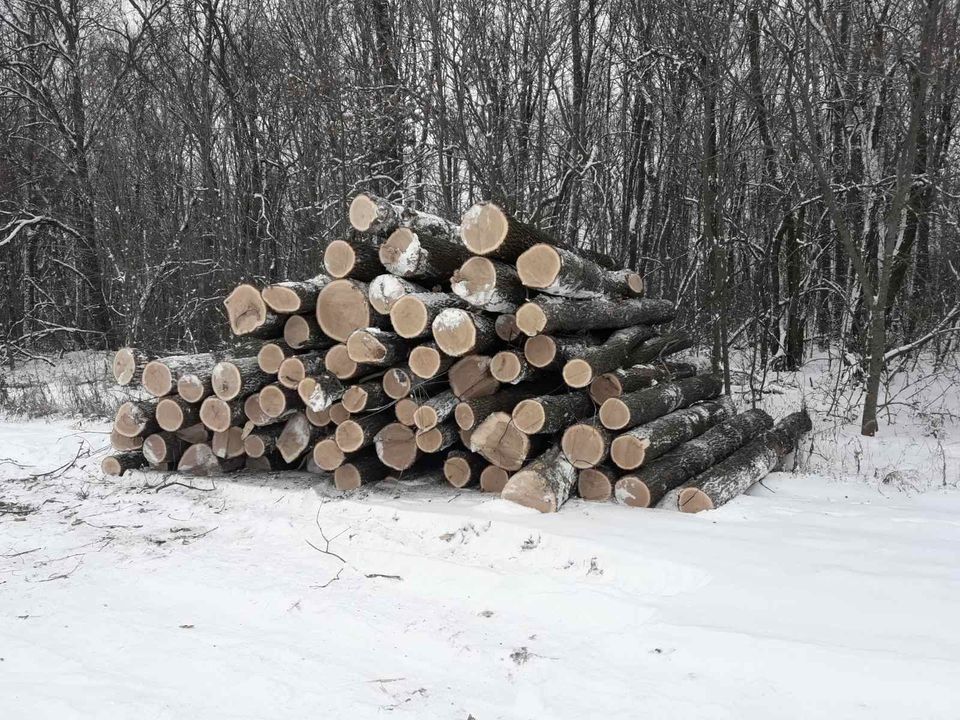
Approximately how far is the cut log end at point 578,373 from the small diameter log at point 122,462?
415 centimetres

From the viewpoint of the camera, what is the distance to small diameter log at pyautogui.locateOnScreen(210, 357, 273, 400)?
5.75m

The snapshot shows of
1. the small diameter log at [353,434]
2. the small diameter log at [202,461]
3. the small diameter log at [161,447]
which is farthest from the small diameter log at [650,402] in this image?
the small diameter log at [161,447]

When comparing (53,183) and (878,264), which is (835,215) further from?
(53,183)

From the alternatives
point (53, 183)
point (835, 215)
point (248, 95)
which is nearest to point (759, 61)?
point (835, 215)

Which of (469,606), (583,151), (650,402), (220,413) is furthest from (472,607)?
(583,151)

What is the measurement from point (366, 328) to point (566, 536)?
7.87 ft

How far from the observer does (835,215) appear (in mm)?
7895

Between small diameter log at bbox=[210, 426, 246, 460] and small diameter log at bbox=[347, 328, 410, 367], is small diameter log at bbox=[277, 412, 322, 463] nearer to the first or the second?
small diameter log at bbox=[210, 426, 246, 460]

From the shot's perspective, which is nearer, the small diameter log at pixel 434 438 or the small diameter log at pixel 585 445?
the small diameter log at pixel 585 445

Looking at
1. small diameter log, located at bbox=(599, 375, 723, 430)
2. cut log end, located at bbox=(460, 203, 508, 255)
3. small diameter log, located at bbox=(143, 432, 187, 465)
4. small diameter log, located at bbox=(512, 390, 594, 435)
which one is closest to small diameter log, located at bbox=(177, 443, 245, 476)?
small diameter log, located at bbox=(143, 432, 187, 465)

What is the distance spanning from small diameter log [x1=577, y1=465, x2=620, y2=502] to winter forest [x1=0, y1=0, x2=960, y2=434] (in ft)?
12.6

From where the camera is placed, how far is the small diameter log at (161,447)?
20.3ft

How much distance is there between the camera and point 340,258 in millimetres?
5676

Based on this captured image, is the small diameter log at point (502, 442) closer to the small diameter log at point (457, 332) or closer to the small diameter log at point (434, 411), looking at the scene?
the small diameter log at point (434, 411)
